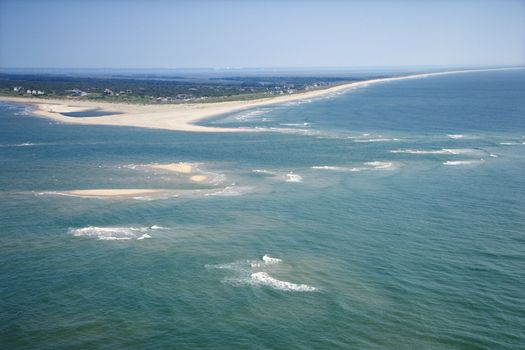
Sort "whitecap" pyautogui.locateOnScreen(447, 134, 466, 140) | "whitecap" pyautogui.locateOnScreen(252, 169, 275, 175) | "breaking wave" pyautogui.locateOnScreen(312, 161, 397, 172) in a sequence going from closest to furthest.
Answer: "whitecap" pyautogui.locateOnScreen(252, 169, 275, 175), "breaking wave" pyautogui.locateOnScreen(312, 161, 397, 172), "whitecap" pyautogui.locateOnScreen(447, 134, 466, 140)

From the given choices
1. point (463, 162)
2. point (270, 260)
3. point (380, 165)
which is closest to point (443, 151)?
point (463, 162)

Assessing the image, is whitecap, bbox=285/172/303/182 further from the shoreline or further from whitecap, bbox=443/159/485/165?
the shoreline

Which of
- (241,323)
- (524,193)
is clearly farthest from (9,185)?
(524,193)

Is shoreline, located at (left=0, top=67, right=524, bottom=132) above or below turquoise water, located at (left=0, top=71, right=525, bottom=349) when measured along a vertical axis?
above

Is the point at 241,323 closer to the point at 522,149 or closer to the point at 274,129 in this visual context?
the point at 522,149

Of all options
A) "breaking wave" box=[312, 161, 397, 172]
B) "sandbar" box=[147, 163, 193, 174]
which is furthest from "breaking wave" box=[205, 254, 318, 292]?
"breaking wave" box=[312, 161, 397, 172]

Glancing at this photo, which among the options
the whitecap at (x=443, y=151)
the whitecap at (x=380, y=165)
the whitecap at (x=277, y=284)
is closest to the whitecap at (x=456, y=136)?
the whitecap at (x=443, y=151)
